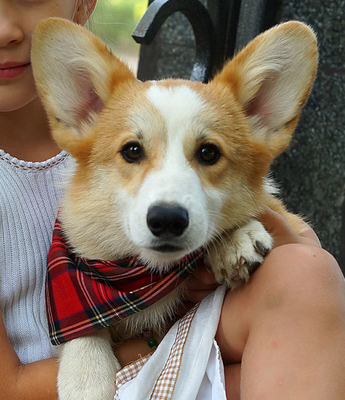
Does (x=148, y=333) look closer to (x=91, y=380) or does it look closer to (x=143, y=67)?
(x=91, y=380)

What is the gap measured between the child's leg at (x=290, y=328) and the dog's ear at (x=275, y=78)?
457mm

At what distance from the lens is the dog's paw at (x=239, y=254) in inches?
66.2

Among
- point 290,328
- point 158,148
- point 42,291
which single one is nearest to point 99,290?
point 42,291

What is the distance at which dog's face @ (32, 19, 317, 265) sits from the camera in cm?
169

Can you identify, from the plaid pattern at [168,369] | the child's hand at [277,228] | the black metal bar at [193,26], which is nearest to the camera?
the plaid pattern at [168,369]

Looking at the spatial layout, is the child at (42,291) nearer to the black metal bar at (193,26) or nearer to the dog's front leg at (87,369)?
the dog's front leg at (87,369)

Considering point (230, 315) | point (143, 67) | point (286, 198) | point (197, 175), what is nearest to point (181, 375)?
point (230, 315)

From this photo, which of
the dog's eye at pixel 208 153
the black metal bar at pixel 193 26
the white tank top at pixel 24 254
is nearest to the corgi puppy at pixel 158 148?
the dog's eye at pixel 208 153

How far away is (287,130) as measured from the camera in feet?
6.33

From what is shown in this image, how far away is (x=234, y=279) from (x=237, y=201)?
0.24 m

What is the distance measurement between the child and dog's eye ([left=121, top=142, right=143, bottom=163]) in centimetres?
41

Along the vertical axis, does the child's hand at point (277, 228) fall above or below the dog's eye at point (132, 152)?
below

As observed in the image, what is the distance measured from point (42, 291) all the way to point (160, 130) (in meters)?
0.75

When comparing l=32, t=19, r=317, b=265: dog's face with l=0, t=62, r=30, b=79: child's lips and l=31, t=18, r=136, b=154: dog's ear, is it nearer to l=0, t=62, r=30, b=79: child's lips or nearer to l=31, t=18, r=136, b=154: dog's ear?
l=31, t=18, r=136, b=154: dog's ear
